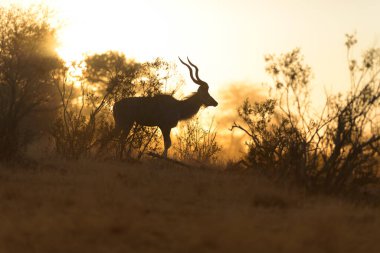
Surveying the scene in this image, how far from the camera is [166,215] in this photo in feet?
28.9

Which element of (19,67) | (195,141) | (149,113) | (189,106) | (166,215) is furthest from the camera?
(195,141)

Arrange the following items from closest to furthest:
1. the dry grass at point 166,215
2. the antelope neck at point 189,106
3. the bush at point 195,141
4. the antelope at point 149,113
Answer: the dry grass at point 166,215
the antelope at point 149,113
the antelope neck at point 189,106
the bush at point 195,141

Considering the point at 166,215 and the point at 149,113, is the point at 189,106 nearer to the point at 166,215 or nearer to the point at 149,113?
the point at 149,113

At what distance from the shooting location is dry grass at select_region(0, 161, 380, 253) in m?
7.05

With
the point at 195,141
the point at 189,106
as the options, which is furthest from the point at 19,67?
the point at 195,141

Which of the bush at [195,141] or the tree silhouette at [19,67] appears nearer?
the tree silhouette at [19,67]

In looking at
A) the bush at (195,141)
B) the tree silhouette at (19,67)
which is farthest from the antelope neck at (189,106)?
the tree silhouette at (19,67)

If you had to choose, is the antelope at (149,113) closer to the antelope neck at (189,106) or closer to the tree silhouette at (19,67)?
the antelope neck at (189,106)

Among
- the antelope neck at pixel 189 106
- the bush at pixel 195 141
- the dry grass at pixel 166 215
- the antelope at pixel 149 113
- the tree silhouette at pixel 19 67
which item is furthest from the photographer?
the bush at pixel 195 141

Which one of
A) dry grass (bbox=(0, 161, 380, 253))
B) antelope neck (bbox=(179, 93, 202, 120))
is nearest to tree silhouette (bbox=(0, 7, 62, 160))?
dry grass (bbox=(0, 161, 380, 253))

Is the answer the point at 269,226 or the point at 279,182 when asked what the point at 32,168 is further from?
the point at 269,226

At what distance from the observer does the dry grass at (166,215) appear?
705 cm

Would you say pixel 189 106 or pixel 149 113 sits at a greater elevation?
pixel 189 106

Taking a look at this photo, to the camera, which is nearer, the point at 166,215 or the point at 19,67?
the point at 166,215
